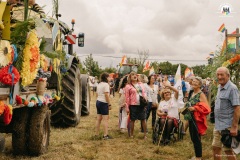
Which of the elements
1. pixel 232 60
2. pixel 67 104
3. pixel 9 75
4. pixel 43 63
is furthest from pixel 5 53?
pixel 232 60

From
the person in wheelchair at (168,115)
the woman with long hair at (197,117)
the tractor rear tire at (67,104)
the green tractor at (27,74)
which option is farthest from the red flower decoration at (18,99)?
the person in wheelchair at (168,115)

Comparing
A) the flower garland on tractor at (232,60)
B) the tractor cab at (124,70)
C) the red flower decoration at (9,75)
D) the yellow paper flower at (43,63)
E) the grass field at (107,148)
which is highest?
the tractor cab at (124,70)

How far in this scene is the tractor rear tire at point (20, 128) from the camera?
14.4 feet

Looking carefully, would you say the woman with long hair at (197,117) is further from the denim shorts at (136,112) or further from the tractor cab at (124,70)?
the tractor cab at (124,70)

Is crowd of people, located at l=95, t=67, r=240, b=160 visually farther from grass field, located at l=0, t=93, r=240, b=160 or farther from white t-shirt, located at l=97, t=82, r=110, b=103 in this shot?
grass field, located at l=0, t=93, r=240, b=160

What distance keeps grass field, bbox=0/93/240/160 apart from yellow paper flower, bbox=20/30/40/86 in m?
1.68

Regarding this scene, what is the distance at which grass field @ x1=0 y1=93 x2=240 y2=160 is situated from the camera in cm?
510

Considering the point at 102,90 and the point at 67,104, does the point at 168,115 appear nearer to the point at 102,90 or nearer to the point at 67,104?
Answer: the point at 102,90

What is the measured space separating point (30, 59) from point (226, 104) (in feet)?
8.32

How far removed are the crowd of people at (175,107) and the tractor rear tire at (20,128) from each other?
2.39 meters

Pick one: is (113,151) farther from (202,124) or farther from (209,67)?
(209,67)

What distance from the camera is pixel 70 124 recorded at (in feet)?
24.1

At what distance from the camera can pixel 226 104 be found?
400 cm

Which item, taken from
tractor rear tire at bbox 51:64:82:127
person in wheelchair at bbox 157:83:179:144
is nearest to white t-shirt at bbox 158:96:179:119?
person in wheelchair at bbox 157:83:179:144
